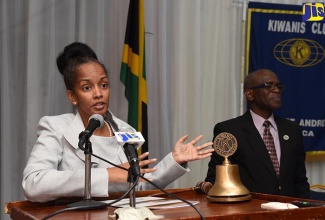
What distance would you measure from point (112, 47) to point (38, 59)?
57 cm

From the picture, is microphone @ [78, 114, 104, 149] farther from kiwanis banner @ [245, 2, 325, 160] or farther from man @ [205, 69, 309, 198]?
kiwanis banner @ [245, 2, 325, 160]

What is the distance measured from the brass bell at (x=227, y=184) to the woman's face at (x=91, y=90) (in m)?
0.55

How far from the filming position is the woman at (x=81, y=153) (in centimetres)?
230

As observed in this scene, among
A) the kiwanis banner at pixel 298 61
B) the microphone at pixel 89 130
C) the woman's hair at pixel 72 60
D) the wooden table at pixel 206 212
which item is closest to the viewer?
the wooden table at pixel 206 212

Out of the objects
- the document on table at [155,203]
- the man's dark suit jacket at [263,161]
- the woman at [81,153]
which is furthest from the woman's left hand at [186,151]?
the man's dark suit jacket at [263,161]

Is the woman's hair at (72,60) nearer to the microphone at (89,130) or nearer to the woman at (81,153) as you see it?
the woman at (81,153)

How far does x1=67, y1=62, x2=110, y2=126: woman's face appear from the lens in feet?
8.56

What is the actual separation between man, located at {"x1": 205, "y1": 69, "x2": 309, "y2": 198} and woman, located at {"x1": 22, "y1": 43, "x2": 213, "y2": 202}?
1417mm

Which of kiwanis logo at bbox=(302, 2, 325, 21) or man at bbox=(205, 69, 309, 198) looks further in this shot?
kiwanis logo at bbox=(302, 2, 325, 21)

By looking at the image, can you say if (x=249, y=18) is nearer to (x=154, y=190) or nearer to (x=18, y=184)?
(x=18, y=184)

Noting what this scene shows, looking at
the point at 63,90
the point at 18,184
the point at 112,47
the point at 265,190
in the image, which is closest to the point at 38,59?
the point at 63,90

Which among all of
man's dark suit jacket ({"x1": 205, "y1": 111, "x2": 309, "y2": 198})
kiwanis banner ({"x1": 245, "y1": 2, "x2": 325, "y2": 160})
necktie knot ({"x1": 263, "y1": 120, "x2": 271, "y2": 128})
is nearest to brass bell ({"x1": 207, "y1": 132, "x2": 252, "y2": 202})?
man's dark suit jacket ({"x1": 205, "y1": 111, "x2": 309, "y2": 198})

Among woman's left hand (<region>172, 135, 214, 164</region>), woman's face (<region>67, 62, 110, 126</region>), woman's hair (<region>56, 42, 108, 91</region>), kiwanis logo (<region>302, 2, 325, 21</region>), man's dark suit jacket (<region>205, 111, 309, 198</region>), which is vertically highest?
kiwanis logo (<region>302, 2, 325, 21</region>)

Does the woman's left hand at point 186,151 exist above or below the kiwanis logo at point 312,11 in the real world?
below
